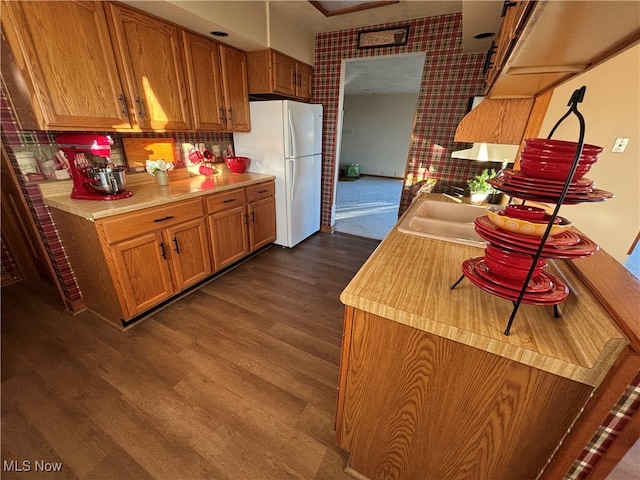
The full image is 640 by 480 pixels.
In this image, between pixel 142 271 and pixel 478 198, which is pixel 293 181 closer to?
pixel 142 271

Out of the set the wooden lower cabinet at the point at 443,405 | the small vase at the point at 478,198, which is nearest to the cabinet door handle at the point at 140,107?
the wooden lower cabinet at the point at 443,405

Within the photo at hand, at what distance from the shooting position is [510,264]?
2.17 ft

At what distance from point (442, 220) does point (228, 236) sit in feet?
6.16

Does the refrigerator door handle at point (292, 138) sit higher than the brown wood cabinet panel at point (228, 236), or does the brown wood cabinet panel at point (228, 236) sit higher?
the refrigerator door handle at point (292, 138)

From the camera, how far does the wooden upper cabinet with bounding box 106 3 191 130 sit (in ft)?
5.70

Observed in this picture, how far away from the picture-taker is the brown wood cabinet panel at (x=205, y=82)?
2154 millimetres

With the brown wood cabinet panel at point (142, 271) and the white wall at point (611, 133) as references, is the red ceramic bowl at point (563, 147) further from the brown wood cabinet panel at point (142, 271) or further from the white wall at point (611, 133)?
the brown wood cabinet panel at point (142, 271)

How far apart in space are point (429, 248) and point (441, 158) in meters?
2.29

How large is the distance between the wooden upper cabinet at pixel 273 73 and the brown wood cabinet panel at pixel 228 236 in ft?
4.12

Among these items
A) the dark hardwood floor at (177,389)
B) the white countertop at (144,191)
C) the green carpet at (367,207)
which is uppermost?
the white countertop at (144,191)

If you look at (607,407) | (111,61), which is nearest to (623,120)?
(607,407)

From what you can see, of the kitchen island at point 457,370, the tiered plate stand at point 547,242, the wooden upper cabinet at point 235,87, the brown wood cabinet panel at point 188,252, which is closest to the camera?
the tiered plate stand at point 547,242

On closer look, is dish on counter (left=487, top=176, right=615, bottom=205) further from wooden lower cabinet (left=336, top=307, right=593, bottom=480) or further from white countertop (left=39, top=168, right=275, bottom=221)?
white countertop (left=39, top=168, right=275, bottom=221)

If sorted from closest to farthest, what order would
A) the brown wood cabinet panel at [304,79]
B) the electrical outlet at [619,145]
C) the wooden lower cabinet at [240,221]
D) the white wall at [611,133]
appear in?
the white wall at [611,133]
the electrical outlet at [619,145]
the wooden lower cabinet at [240,221]
the brown wood cabinet panel at [304,79]
